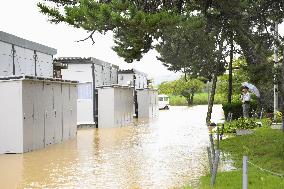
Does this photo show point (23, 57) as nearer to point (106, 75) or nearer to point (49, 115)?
point (49, 115)

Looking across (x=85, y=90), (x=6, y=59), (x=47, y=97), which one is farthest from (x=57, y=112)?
(x=85, y=90)

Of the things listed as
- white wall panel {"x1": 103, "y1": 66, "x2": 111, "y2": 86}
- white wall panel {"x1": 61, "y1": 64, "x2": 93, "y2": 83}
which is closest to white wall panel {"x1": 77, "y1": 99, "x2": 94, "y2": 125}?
white wall panel {"x1": 61, "y1": 64, "x2": 93, "y2": 83}

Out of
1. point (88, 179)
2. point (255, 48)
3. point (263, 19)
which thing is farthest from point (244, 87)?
point (88, 179)

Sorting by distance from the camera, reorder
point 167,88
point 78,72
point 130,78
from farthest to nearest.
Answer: point 167,88, point 130,78, point 78,72

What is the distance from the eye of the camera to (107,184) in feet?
38.6

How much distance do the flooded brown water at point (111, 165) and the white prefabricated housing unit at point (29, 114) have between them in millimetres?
567

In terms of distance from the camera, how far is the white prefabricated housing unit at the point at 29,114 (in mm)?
18266

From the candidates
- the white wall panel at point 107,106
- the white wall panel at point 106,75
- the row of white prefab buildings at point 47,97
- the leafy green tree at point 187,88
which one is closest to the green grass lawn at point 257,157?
the row of white prefab buildings at point 47,97

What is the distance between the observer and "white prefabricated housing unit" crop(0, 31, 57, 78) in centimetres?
2034

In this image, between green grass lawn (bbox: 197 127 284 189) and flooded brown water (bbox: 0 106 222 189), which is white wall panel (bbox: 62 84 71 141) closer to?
flooded brown water (bbox: 0 106 222 189)

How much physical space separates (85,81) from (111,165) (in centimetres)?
1631

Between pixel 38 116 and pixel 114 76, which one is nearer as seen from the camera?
pixel 38 116

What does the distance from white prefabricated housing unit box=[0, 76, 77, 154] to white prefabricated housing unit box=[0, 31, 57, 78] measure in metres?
1.68

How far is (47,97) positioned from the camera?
68.5ft
